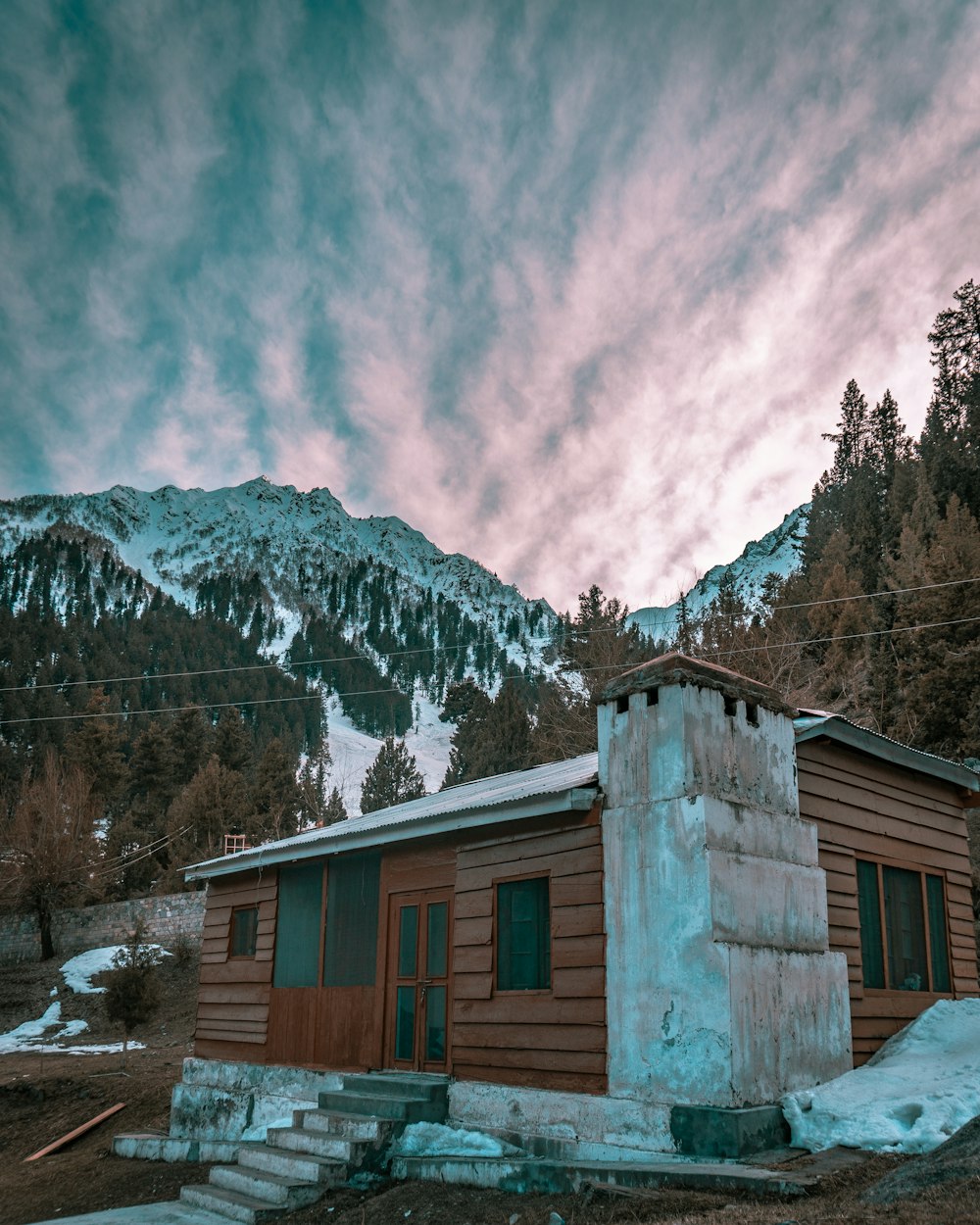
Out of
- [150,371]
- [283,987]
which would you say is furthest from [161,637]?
[283,987]

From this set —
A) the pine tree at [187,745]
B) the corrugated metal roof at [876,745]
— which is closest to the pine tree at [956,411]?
the corrugated metal roof at [876,745]

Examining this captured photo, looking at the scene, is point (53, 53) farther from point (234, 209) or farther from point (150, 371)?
point (150, 371)

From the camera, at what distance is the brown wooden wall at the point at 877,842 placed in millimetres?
9102

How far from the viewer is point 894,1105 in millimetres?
7227

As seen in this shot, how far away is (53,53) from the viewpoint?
15.0 metres

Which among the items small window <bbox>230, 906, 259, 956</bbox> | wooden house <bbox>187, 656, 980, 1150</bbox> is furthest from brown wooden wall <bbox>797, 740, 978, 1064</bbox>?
small window <bbox>230, 906, 259, 956</bbox>

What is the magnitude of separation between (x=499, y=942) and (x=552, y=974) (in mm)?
945

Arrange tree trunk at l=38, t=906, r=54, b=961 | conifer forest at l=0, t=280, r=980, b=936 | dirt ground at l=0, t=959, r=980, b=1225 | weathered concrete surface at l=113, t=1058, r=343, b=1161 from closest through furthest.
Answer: dirt ground at l=0, t=959, r=980, b=1225 < weathered concrete surface at l=113, t=1058, r=343, b=1161 < conifer forest at l=0, t=280, r=980, b=936 < tree trunk at l=38, t=906, r=54, b=961

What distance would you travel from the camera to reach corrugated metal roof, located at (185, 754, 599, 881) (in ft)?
28.6

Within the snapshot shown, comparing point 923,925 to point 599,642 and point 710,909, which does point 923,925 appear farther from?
point 599,642

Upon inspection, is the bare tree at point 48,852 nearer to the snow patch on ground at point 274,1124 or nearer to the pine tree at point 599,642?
the pine tree at point 599,642

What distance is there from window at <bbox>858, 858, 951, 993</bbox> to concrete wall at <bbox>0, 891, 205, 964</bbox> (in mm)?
25775

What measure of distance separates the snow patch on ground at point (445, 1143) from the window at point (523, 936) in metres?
1.33

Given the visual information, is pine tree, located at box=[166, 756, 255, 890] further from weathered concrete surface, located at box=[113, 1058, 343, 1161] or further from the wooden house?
the wooden house
